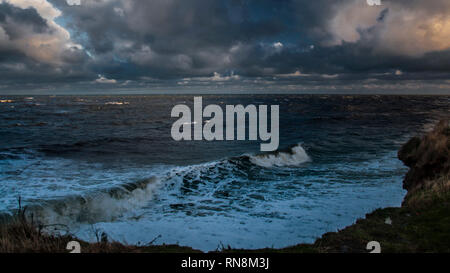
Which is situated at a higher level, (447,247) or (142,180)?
(447,247)

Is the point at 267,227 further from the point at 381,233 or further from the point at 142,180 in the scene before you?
the point at 142,180

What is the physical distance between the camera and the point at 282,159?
20.3 meters

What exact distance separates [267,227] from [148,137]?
76.8 feet

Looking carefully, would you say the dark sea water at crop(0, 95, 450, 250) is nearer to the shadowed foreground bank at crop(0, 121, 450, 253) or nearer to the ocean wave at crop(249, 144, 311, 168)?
the ocean wave at crop(249, 144, 311, 168)

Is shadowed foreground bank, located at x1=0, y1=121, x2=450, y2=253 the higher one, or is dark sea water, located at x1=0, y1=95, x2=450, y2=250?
shadowed foreground bank, located at x1=0, y1=121, x2=450, y2=253

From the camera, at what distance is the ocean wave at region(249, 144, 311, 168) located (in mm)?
18969

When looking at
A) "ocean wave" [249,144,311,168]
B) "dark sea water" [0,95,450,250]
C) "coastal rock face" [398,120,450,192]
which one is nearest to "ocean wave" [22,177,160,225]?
"dark sea water" [0,95,450,250]

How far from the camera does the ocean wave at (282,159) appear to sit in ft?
62.2

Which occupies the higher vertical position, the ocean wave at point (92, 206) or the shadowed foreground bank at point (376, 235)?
the shadowed foreground bank at point (376, 235)

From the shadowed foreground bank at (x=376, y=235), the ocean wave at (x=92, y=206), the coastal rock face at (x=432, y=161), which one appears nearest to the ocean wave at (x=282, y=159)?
the coastal rock face at (x=432, y=161)

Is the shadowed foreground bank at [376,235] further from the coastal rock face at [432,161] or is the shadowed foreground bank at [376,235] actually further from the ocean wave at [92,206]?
the ocean wave at [92,206]

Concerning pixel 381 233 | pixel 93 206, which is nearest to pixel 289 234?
pixel 381 233
